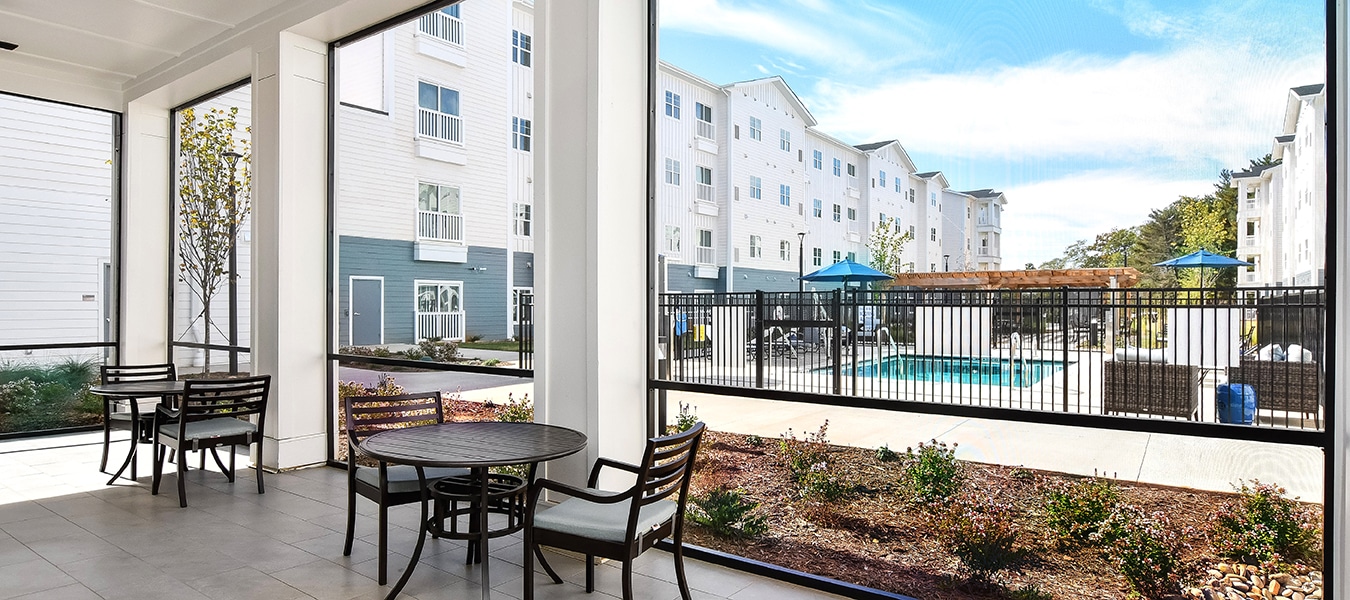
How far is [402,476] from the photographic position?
11.4 ft

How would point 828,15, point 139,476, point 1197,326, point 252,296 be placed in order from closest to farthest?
point 1197,326, point 828,15, point 139,476, point 252,296

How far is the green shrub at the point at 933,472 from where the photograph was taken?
3246 mm

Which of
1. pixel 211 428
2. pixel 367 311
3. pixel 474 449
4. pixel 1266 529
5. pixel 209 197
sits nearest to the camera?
pixel 1266 529

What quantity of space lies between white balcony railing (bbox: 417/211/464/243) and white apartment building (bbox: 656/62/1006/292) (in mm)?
1495

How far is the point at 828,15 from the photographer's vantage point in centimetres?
332

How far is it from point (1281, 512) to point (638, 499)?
7.18ft

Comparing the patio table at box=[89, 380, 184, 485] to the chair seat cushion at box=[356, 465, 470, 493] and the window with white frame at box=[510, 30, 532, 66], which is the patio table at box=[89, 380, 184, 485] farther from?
the window with white frame at box=[510, 30, 532, 66]

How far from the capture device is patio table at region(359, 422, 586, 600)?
290cm

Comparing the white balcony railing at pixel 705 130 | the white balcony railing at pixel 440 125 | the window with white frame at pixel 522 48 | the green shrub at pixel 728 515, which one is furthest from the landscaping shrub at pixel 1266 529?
the white balcony railing at pixel 440 125

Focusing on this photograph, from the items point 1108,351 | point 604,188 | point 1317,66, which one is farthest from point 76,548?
point 1317,66

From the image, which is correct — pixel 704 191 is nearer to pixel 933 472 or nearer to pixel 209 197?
pixel 933 472

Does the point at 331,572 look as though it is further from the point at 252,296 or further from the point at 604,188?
the point at 252,296

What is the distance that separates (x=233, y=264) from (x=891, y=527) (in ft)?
19.8

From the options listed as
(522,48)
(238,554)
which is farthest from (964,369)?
(238,554)
